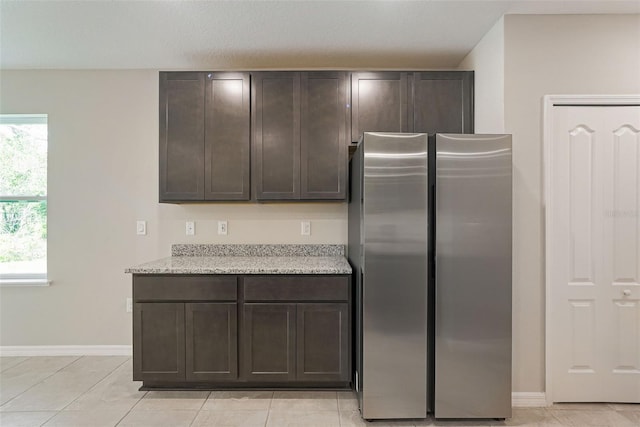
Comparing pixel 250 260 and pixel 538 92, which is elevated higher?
pixel 538 92

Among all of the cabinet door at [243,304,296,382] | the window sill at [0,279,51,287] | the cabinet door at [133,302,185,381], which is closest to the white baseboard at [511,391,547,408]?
the cabinet door at [243,304,296,382]

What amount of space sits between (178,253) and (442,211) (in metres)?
2.32

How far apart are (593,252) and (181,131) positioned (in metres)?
3.15

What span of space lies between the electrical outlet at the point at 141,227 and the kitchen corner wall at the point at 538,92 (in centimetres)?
306

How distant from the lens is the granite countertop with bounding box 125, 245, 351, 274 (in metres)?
2.50

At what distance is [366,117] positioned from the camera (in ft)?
9.30

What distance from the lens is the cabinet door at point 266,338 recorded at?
2.49 m

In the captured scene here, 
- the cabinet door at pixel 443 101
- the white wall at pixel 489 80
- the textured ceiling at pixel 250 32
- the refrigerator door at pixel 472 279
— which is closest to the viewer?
the refrigerator door at pixel 472 279

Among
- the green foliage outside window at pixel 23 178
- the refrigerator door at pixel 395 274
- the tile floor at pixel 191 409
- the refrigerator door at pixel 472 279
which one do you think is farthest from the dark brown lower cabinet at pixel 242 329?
the green foliage outside window at pixel 23 178

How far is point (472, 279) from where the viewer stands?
2152 mm

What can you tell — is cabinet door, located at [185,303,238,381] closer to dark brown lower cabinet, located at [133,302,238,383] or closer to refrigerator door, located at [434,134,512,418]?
dark brown lower cabinet, located at [133,302,238,383]

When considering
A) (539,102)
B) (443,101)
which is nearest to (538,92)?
(539,102)

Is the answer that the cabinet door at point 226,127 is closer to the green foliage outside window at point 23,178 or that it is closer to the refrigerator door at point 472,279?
the refrigerator door at point 472,279

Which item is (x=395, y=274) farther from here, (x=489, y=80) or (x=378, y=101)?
(x=489, y=80)
